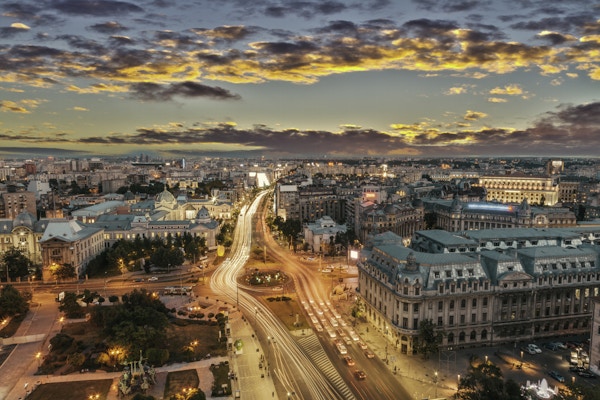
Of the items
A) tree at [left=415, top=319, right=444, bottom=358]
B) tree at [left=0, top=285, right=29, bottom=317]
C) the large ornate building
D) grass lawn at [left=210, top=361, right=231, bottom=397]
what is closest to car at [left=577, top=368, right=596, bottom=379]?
the large ornate building

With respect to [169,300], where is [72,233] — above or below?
above

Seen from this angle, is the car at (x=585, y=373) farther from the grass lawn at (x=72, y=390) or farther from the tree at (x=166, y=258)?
the tree at (x=166, y=258)

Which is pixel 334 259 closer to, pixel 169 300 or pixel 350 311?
pixel 350 311

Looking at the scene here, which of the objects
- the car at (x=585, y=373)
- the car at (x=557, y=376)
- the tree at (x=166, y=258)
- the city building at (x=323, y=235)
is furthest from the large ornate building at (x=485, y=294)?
the tree at (x=166, y=258)

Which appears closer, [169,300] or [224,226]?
[169,300]

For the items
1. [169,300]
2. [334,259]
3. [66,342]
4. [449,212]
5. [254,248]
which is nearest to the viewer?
[66,342]

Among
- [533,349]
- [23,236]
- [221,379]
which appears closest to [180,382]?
[221,379]

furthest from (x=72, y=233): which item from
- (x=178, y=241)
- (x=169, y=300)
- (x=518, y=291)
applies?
(x=518, y=291)
